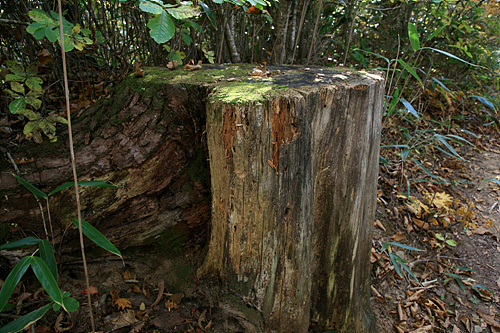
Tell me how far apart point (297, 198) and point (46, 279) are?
1019 millimetres

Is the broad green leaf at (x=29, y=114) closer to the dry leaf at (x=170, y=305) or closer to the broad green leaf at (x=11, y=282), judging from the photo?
the broad green leaf at (x=11, y=282)

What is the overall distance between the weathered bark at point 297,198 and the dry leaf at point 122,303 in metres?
0.42

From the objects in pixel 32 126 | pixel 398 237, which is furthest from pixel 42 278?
pixel 398 237

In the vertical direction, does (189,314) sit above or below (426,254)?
above

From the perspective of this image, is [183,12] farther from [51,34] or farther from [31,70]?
[31,70]

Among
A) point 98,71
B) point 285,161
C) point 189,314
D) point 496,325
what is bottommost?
point 496,325

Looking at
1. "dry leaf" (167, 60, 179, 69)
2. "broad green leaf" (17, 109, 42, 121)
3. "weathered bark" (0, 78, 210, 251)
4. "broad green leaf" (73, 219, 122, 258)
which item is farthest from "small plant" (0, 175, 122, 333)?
"dry leaf" (167, 60, 179, 69)

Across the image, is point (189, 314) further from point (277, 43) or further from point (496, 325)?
point (277, 43)

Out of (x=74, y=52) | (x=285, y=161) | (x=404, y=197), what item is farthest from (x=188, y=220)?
(x=404, y=197)

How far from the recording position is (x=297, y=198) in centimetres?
136

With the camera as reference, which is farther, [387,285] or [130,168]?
[387,285]

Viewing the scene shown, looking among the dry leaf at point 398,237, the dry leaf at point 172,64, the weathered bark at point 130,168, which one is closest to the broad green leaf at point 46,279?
the weathered bark at point 130,168

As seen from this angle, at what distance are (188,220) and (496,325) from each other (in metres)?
2.24

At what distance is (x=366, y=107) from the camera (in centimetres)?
154
